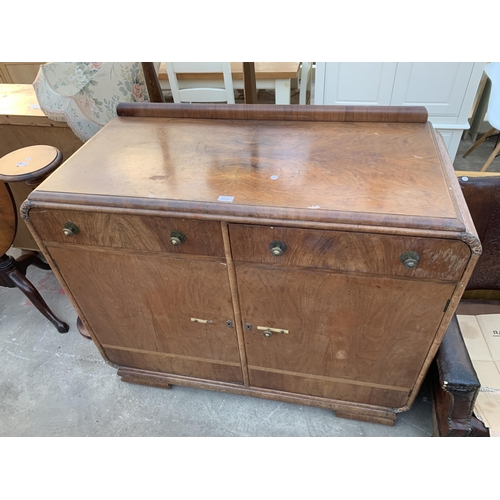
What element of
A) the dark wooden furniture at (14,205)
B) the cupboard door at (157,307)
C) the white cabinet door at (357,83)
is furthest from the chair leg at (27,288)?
the white cabinet door at (357,83)

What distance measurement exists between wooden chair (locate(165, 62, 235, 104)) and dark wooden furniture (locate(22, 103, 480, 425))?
98 cm

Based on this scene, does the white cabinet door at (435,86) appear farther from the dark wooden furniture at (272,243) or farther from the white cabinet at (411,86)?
the dark wooden furniture at (272,243)

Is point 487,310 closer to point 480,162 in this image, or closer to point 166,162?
point 166,162

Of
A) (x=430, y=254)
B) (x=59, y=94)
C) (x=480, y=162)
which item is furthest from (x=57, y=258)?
(x=480, y=162)

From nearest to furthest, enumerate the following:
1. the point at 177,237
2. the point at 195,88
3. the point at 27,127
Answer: the point at 177,237, the point at 27,127, the point at 195,88

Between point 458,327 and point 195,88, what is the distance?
1947 millimetres

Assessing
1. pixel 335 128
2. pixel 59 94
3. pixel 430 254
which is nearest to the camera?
pixel 430 254

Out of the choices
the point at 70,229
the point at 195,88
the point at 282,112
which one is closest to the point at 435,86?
the point at 282,112

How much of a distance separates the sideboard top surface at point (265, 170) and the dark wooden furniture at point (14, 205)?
280 mm

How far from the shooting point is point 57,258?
3.81 ft

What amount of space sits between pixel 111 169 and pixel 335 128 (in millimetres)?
699

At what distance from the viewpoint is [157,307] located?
3.98ft

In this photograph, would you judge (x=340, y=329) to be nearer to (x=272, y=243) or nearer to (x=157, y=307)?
(x=272, y=243)

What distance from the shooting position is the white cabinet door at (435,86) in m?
1.85
